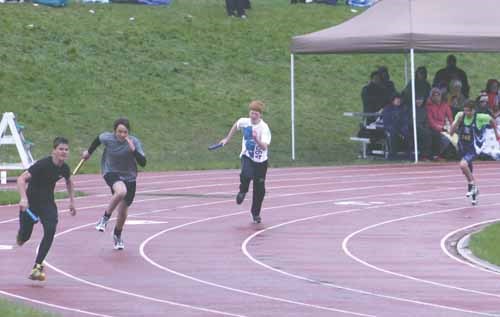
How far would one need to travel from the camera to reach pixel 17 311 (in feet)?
40.4

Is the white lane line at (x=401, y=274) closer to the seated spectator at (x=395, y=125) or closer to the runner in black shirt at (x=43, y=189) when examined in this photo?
the runner in black shirt at (x=43, y=189)

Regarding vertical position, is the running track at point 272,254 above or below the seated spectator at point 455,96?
below

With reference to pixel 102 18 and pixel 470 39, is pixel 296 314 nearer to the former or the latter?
pixel 470 39

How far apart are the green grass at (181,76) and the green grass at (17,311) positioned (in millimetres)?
16675

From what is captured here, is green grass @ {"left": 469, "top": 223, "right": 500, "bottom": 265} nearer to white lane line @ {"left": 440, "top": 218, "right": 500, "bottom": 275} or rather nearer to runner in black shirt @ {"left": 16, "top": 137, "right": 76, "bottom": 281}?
white lane line @ {"left": 440, "top": 218, "right": 500, "bottom": 275}

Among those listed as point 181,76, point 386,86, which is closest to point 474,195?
point 386,86

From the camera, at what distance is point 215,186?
26.2 meters

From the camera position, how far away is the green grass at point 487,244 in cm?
1741

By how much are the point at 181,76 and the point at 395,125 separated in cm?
994

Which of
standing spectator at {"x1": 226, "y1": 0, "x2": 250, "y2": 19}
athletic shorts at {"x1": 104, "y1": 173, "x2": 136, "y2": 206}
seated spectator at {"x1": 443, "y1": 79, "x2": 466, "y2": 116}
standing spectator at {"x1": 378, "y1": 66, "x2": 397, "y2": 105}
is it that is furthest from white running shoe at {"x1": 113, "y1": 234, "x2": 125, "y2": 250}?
standing spectator at {"x1": 226, "y1": 0, "x2": 250, "y2": 19}

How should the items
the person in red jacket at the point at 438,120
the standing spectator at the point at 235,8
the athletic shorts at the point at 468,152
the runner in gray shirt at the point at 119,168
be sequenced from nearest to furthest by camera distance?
1. the runner in gray shirt at the point at 119,168
2. the athletic shorts at the point at 468,152
3. the person in red jacket at the point at 438,120
4. the standing spectator at the point at 235,8

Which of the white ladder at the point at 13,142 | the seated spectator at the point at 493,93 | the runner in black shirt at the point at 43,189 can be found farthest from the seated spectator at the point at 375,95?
the runner in black shirt at the point at 43,189

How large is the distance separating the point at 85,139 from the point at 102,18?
390 inches

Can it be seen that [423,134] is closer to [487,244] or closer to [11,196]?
[11,196]
